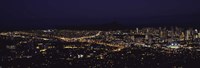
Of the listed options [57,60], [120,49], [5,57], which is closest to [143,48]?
[120,49]

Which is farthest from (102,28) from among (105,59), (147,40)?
(105,59)

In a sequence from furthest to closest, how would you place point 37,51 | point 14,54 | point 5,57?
point 37,51 → point 14,54 → point 5,57

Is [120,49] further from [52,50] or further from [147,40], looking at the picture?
[147,40]

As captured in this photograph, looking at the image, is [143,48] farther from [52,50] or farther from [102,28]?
[102,28]

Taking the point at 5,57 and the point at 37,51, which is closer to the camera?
the point at 5,57

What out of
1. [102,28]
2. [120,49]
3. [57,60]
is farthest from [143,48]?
[102,28]

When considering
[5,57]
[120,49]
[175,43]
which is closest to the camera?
[5,57]

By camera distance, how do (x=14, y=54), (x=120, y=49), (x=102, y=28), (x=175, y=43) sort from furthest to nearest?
(x=102, y=28) < (x=175, y=43) < (x=120, y=49) < (x=14, y=54)

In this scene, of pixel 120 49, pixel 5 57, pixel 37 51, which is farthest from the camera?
pixel 120 49

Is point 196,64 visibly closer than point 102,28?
Yes
